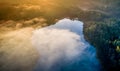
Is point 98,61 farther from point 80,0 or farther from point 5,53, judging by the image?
point 80,0

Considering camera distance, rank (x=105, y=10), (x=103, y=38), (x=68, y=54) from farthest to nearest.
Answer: (x=105, y=10) → (x=103, y=38) → (x=68, y=54)

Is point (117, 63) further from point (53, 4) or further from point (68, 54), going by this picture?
point (53, 4)

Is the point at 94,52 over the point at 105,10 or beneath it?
beneath

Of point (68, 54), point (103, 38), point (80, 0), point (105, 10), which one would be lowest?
point (68, 54)

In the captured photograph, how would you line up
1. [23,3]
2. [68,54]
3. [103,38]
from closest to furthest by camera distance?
[68,54] < [103,38] < [23,3]

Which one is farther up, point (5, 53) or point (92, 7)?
point (92, 7)

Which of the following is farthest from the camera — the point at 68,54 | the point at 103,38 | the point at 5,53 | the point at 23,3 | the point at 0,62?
the point at 23,3

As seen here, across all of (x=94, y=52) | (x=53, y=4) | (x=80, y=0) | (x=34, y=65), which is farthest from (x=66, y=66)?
(x=80, y=0)

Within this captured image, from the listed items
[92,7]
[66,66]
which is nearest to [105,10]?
[92,7]

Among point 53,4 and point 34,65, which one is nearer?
point 34,65
